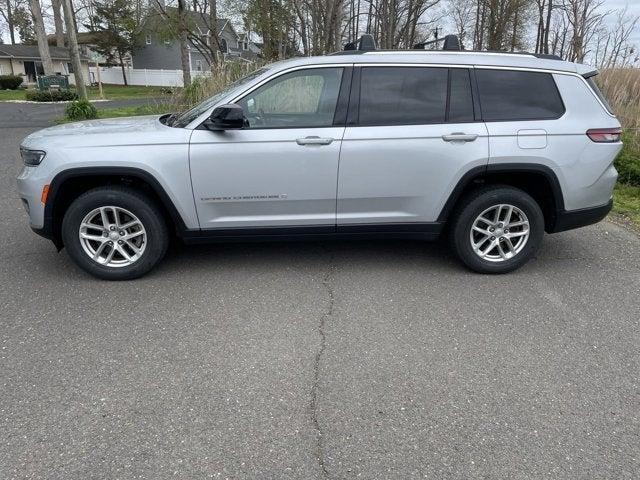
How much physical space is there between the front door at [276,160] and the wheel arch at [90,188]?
264 mm

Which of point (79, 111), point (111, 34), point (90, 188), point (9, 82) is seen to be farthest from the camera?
point (111, 34)

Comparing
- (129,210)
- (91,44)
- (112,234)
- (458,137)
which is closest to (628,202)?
(458,137)

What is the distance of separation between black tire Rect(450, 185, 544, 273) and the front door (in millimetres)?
1122

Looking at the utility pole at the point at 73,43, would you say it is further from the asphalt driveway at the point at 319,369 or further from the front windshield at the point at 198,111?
the asphalt driveway at the point at 319,369

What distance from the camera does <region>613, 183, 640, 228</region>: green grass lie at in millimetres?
6309

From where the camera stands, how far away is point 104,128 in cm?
434

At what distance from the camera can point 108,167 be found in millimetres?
3996

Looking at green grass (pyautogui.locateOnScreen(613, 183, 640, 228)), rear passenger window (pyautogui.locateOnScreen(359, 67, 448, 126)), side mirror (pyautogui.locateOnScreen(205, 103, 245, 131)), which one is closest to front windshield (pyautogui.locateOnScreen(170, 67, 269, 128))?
side mirror (pyautogui.locateOnScreen(205, 103, 245, 131))

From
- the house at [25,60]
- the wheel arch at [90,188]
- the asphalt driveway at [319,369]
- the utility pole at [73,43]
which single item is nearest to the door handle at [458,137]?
the asphalt driveway at [319,369]

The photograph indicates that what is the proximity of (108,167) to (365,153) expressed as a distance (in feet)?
6.73

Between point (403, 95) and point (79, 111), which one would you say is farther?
point (79, 111)

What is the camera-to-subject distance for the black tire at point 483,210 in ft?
14.4

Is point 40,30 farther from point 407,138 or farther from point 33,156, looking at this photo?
point 407,138

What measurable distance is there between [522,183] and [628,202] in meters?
3.33
